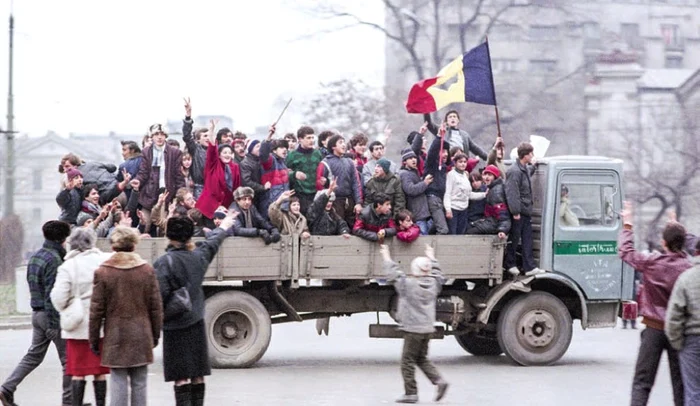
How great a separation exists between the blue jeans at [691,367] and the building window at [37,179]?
4535 inches

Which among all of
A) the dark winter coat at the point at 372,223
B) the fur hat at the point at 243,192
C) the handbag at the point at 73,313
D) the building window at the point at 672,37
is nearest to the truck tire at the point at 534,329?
the dark winter coat at the point at 372,223

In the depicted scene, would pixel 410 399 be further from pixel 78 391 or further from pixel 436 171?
pixel 436 171

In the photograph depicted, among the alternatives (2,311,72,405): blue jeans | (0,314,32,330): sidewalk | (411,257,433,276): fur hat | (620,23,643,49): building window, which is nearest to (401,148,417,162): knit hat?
(411,257,433,276): fur hat

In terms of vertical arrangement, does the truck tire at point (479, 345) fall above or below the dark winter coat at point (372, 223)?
below

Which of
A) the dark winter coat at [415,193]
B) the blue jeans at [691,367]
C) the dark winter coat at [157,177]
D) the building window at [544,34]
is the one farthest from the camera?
the building window at [544,34]

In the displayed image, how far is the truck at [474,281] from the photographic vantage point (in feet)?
51.6

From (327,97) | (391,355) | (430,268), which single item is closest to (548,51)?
(327,97)

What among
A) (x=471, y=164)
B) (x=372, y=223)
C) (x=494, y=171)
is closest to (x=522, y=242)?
(x=494, y=171)

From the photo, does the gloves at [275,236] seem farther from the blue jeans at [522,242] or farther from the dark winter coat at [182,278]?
the dark winter coat at [182,278]

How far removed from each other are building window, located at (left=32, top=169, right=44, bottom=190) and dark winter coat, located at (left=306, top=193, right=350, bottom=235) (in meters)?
109

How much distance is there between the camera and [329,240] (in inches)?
621

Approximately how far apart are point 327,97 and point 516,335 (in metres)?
33.5

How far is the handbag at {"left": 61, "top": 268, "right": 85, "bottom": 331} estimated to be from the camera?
10.7 metres

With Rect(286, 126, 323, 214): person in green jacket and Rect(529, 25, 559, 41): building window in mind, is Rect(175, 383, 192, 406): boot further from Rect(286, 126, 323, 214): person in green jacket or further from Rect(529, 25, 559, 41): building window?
Rect(529, 25, 559, 41): building window
